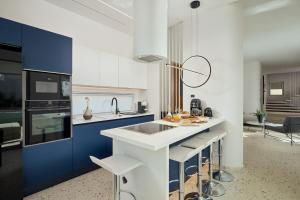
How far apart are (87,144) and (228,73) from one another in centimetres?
258

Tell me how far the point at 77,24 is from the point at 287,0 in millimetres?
3561

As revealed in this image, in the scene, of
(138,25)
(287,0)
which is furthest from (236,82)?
(138,25)

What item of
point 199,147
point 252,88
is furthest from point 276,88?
point 199,147

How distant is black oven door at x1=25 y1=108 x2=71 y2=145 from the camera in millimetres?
1955

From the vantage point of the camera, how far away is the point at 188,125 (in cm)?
199

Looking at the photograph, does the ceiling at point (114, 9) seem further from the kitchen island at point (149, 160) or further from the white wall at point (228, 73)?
the kitchen island at point (149, 160)

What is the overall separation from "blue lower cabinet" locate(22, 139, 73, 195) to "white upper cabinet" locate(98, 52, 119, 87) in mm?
1303

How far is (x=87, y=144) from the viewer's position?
2.54 meters

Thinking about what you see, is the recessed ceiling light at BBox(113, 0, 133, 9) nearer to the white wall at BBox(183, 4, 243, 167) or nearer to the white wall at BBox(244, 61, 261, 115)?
the white wall at BBox(183, 4, 243, 167)

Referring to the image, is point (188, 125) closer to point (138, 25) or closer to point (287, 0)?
point (138, 25)

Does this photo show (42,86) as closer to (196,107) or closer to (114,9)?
(114,9)

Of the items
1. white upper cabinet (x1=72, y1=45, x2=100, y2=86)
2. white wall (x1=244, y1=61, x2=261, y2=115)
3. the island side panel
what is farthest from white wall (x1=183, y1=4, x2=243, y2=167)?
white wall (x1=244, y1=61, x2=261, y2=115)

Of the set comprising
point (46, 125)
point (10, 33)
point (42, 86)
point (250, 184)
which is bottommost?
point (250, 184)

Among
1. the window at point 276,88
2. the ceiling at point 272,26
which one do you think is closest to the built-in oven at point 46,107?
the ceiling at point 272,26
